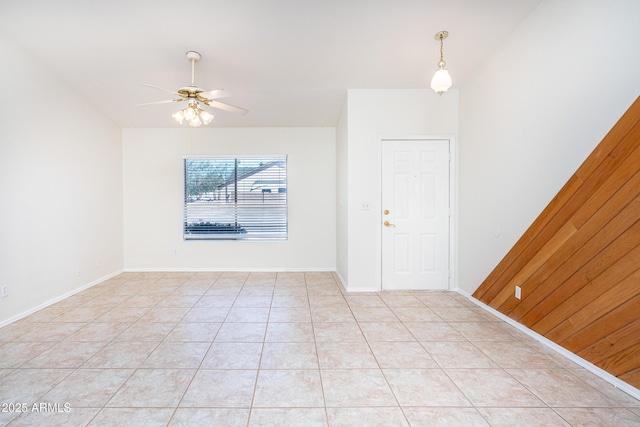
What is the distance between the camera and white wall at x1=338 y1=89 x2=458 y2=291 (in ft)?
12.8

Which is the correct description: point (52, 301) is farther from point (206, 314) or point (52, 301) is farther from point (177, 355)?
point (177, 355)

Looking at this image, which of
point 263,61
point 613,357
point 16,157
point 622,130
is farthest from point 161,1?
point 613,357

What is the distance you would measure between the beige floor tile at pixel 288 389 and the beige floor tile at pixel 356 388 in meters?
0.07

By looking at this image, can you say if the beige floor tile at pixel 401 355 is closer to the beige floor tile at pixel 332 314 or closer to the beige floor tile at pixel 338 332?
the beige floor tile at pixel 338 332

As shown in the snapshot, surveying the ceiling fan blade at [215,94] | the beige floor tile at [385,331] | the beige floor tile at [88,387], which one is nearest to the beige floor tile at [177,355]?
the beige floor tile at [88,387]

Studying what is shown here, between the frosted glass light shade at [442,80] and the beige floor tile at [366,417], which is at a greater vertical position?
the frosted glass light shade at [442,80]

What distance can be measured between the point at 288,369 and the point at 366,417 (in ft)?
2.26

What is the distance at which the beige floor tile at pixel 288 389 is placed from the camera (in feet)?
5.76

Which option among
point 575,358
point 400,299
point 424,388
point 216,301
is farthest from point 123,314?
point 575,358

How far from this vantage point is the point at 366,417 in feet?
5.38

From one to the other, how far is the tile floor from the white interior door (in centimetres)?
59

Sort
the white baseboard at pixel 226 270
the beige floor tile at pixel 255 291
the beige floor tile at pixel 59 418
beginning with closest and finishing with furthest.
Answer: the beige floor tile at pixel 59 418, the beige floor tile at pixel 255 291, the white baseboard at pixel 226 270

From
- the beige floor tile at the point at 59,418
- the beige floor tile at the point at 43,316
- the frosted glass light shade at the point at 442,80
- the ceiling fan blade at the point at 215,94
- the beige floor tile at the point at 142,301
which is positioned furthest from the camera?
the beige floor tile at the point at 142,301

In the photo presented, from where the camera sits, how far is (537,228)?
8.60ft
